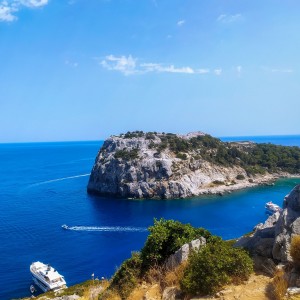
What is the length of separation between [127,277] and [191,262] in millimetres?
4548

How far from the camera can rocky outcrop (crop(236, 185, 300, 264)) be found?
1476 centimetres

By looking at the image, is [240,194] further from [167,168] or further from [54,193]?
[54,193]

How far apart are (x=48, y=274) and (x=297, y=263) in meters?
41.6

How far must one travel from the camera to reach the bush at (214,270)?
44.3ft

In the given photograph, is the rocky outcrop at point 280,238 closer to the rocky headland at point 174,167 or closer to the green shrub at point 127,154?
the rocky headland at point 174,167

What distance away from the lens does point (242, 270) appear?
14.3 meters

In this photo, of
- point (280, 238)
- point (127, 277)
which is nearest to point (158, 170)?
point (127, 277)

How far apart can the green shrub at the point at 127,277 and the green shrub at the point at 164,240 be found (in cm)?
49

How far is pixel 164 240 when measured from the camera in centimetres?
1945

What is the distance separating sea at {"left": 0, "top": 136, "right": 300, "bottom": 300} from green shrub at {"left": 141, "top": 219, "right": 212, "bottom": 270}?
32588mm

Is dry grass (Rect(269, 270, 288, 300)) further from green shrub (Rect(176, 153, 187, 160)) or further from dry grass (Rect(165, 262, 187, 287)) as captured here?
green shrub (Rect(176, 153, 187, 160))

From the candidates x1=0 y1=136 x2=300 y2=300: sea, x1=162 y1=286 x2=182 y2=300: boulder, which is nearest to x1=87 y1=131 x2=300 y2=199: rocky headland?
x1=0 y1=136 x2=300 y2=300: sea

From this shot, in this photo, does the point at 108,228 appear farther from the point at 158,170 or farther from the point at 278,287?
the point at 278,287

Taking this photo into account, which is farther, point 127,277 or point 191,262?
point 127,277
